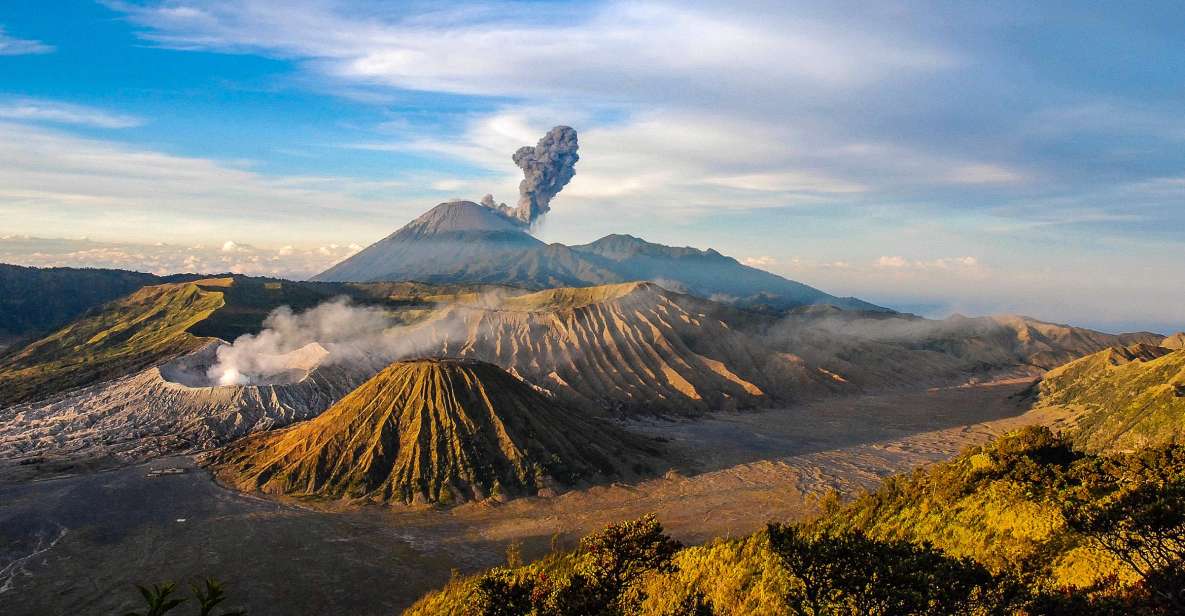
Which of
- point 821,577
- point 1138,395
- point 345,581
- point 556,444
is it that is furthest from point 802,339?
point 821,577

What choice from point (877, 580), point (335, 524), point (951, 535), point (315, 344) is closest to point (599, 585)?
point (877, 580)

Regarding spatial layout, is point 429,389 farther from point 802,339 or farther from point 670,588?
point 802,339

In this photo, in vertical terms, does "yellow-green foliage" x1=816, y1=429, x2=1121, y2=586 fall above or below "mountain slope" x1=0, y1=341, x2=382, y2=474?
above

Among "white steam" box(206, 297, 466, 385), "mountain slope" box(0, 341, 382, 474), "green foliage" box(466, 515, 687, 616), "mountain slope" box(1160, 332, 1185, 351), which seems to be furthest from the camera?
"mountain slope" box(1160, 332, 1185, 351)

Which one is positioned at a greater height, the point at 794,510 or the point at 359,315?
the point at 359,315

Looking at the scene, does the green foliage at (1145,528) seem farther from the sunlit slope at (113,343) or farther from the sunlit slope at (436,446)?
the sunlit slope at (113,343)

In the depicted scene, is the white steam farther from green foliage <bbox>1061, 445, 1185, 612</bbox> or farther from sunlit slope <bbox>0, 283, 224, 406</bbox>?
green foliage <bbox>1061, 445, 1185, 612</bbox>

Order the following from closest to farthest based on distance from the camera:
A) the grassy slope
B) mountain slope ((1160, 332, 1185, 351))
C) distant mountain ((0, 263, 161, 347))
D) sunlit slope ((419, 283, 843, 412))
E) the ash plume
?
the grassy slope < the ash plume < sunlit slope ((419, 283, 843, 412)) < mountain slope ((1160, 332, 1185, 351)) < distant mountain ((0, 263, 161, 347))

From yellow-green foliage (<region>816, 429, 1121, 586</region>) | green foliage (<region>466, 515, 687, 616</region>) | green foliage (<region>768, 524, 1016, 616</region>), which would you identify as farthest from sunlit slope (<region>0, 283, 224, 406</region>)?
green foliage (<region>768, 524, 1016, 616</region>)
